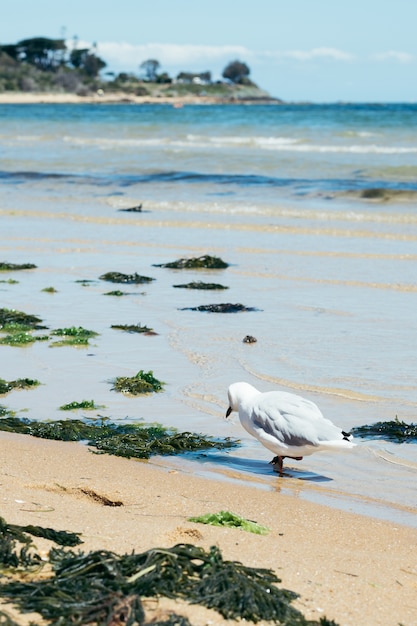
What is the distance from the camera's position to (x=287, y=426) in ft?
20.8

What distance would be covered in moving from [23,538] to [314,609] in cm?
127

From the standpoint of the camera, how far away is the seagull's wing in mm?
6250

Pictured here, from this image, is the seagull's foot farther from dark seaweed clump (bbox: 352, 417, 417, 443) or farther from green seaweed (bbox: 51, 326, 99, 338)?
green seaweed (bbox: 51, 326, 99, 338)

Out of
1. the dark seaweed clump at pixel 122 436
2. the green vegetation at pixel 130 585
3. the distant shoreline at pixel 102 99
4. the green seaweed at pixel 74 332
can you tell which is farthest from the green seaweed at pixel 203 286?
the distant shoreline at pixel 102 99

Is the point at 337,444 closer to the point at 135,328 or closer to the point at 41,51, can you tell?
the point at 135,328

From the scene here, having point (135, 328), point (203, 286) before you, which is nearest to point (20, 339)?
point (135, 328)

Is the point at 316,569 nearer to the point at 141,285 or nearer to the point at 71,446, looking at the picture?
the point at 71,446

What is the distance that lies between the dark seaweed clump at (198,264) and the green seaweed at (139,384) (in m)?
5.94

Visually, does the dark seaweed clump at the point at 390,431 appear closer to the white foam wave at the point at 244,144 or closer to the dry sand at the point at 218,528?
the dry sand at the point at 218,528

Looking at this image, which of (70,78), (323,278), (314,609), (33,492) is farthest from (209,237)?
(70,78)

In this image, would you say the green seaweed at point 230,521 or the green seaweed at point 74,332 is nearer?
the green seaweed at point 230,521

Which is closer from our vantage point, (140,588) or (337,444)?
(140,588)

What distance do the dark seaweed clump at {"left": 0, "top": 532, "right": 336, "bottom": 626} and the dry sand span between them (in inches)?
3.7

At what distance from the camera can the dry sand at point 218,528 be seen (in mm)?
4301
